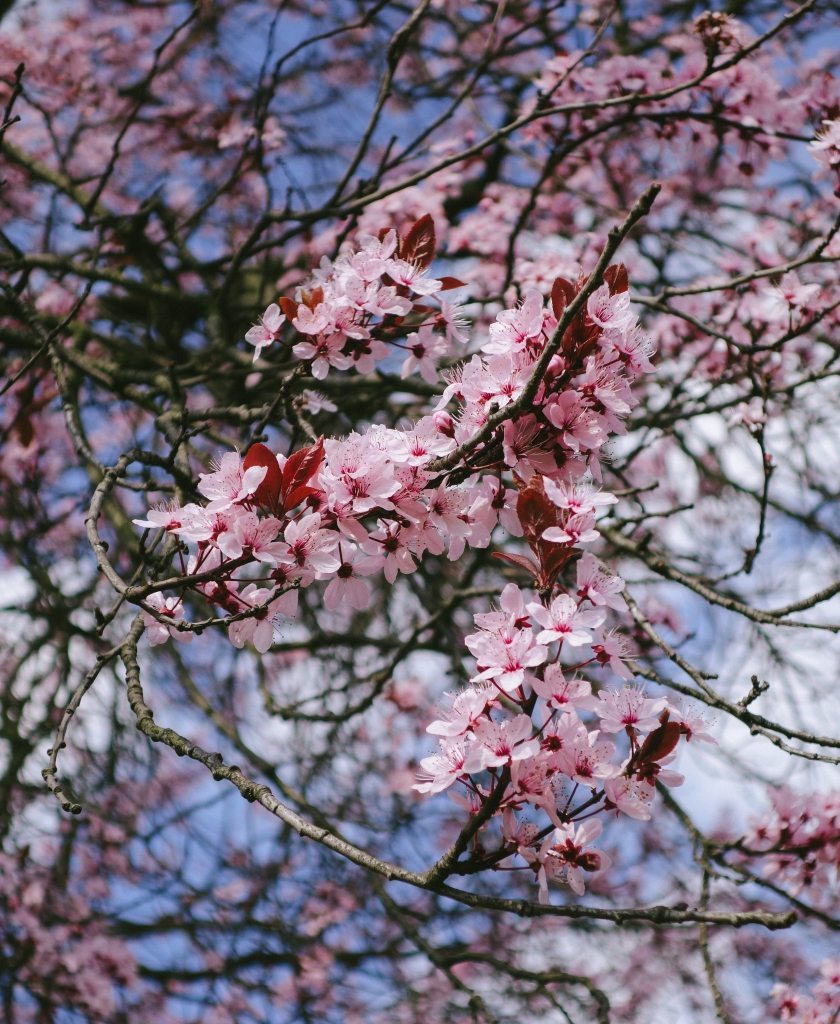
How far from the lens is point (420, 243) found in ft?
6.39

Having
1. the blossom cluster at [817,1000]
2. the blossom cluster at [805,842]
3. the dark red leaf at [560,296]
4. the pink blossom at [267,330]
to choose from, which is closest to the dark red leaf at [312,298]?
the pink blossom at [267,330]

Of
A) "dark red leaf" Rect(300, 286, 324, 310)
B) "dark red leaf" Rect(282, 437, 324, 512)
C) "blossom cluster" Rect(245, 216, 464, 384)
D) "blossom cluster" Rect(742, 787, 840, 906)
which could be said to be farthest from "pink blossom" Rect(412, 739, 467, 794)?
"blossom cluster" Rect(742, 787, 840, 906)

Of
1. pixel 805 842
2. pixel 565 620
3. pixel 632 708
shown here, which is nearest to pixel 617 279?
pixel 565 620

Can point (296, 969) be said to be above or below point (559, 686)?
above

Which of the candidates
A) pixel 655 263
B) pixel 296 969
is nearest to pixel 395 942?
pixel 296 969

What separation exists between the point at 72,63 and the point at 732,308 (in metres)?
4.52

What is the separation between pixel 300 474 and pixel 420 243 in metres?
0.69

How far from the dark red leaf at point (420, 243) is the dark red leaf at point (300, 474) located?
0.62 meters

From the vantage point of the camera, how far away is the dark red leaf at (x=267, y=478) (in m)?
1.49

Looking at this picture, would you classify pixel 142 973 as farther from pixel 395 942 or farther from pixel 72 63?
pixel 72 63

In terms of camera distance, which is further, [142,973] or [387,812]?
[387,812]

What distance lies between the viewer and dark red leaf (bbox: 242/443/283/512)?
4.88 feet

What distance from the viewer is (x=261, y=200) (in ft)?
19.1

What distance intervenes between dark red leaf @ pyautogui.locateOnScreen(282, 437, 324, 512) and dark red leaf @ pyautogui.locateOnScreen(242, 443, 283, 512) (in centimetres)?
1
